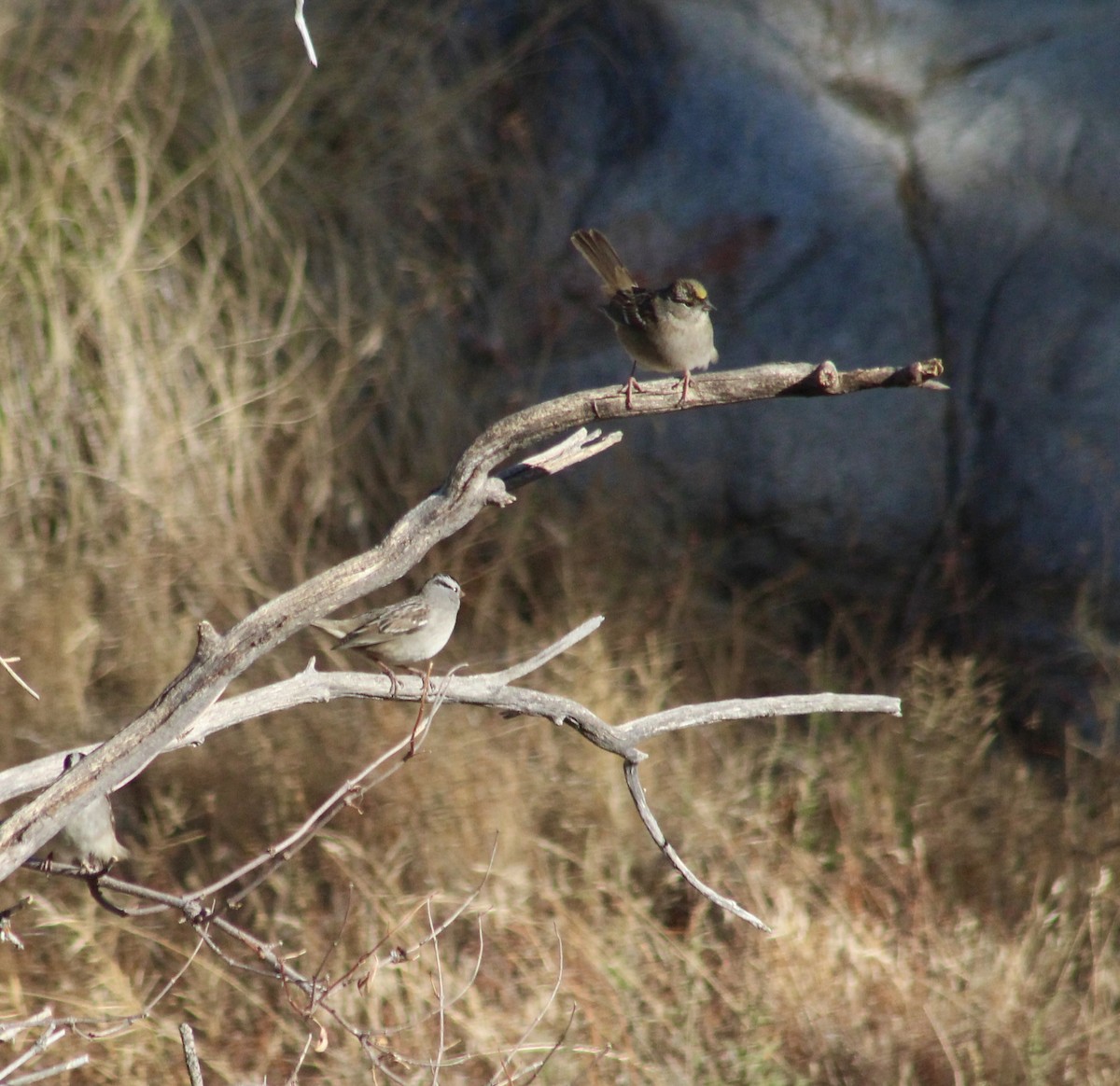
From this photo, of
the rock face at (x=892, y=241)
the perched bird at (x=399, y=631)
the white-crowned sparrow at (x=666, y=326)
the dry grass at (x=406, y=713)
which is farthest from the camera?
the rock face at (x=892, y=241)

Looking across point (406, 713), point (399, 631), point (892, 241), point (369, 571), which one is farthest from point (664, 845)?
point (892, 241)

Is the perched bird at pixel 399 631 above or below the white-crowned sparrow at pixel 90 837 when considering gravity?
above

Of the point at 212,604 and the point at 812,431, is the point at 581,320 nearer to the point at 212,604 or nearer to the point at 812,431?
the point at 812,431

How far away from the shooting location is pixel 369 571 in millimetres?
2254

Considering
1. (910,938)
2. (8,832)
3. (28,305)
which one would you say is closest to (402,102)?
(28,305)

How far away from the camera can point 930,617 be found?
6074mm

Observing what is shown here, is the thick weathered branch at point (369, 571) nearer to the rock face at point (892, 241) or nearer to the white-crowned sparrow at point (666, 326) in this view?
the white-crowned sparrow at point (666, 326)

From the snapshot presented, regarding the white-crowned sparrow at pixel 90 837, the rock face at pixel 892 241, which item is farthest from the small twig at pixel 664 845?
the rock face at pixel 892 241

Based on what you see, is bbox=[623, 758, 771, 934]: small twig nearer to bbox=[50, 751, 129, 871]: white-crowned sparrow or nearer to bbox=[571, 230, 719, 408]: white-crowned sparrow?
bbox=[571, 230, 719, 408]: white-crowned sparrow

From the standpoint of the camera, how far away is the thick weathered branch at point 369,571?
6.97ft

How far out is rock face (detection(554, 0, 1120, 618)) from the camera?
6195 millimetres

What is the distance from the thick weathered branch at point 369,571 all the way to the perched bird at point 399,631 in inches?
62.1

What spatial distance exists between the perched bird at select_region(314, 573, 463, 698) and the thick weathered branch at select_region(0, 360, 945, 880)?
62.1 inches

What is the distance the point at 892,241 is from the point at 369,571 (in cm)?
499
